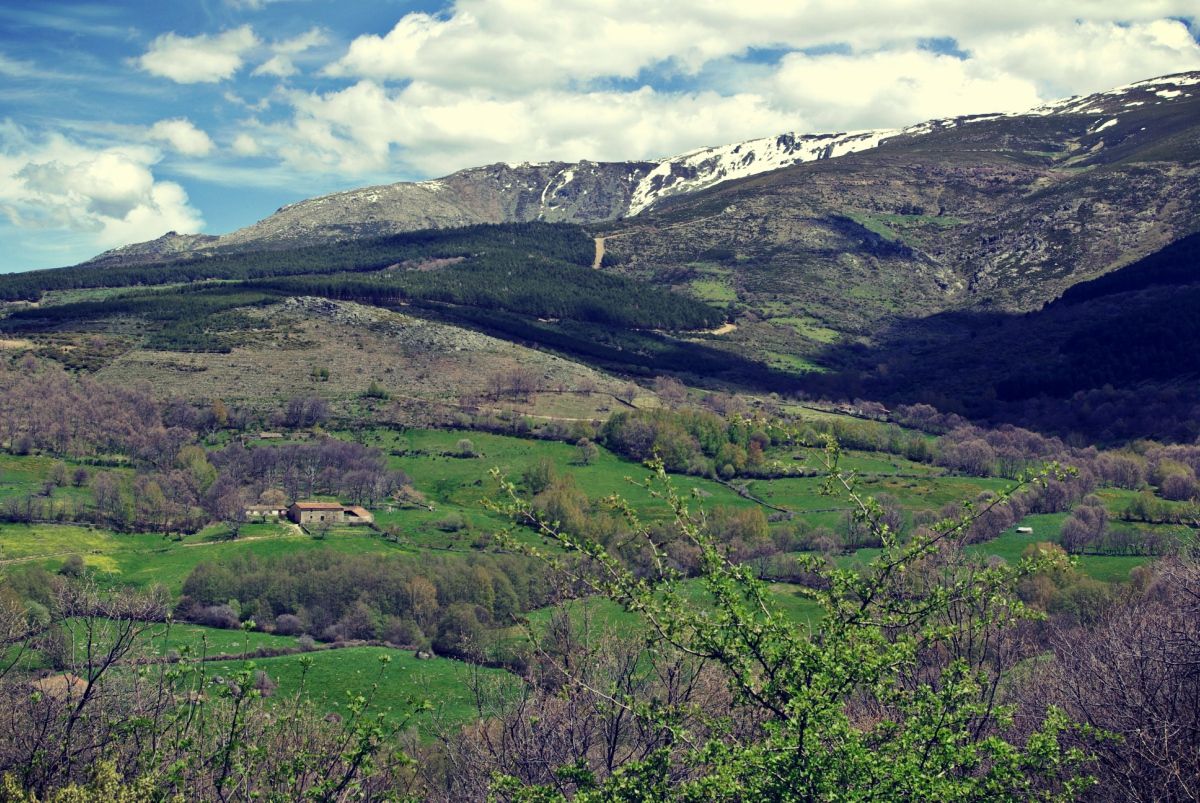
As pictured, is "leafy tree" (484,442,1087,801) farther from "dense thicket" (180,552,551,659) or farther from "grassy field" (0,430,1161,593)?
"dense thicket" (180,552,551,659)

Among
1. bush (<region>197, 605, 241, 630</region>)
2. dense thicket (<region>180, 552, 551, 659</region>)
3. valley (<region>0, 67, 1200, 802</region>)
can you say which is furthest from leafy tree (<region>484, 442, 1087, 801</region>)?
bush (<region>197, 605, 241, 630</region>)

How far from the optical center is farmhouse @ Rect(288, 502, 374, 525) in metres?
130

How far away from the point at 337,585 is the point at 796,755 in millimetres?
90082

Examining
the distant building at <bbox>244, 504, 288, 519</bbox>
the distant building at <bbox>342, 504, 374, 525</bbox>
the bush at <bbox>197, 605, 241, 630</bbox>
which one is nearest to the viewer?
the bush at <bbox>197, 605, 241, 630</bbox>

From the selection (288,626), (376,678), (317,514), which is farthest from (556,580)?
(317,514)

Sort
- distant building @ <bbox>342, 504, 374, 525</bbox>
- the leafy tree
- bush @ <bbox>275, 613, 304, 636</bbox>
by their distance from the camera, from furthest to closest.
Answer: distant building @ <bbox>342, 504, 374, 525</bbox>
bush @ <bbox>275, 613, 304, 636</bbox>
the leafy tree

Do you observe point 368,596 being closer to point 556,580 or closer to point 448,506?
point 448,506

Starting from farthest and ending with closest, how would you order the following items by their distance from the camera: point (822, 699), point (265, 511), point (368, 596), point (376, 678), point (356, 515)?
point (265, 511) → point (356, 515) → point (368, 596) → point (376, 678) → point (822, 699)

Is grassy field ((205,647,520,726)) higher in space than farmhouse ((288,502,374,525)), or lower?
lower

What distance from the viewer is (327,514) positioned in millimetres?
130875

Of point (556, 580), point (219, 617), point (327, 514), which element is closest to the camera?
point (556, 580)

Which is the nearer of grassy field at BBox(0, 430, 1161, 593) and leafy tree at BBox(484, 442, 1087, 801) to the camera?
leafy tree at BBox(484, 442, 1087, 801)

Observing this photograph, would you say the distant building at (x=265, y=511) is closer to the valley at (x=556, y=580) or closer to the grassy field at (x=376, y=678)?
the valley at (x=556, y=580)

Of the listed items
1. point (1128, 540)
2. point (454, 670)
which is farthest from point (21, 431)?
point (1128, 540)
